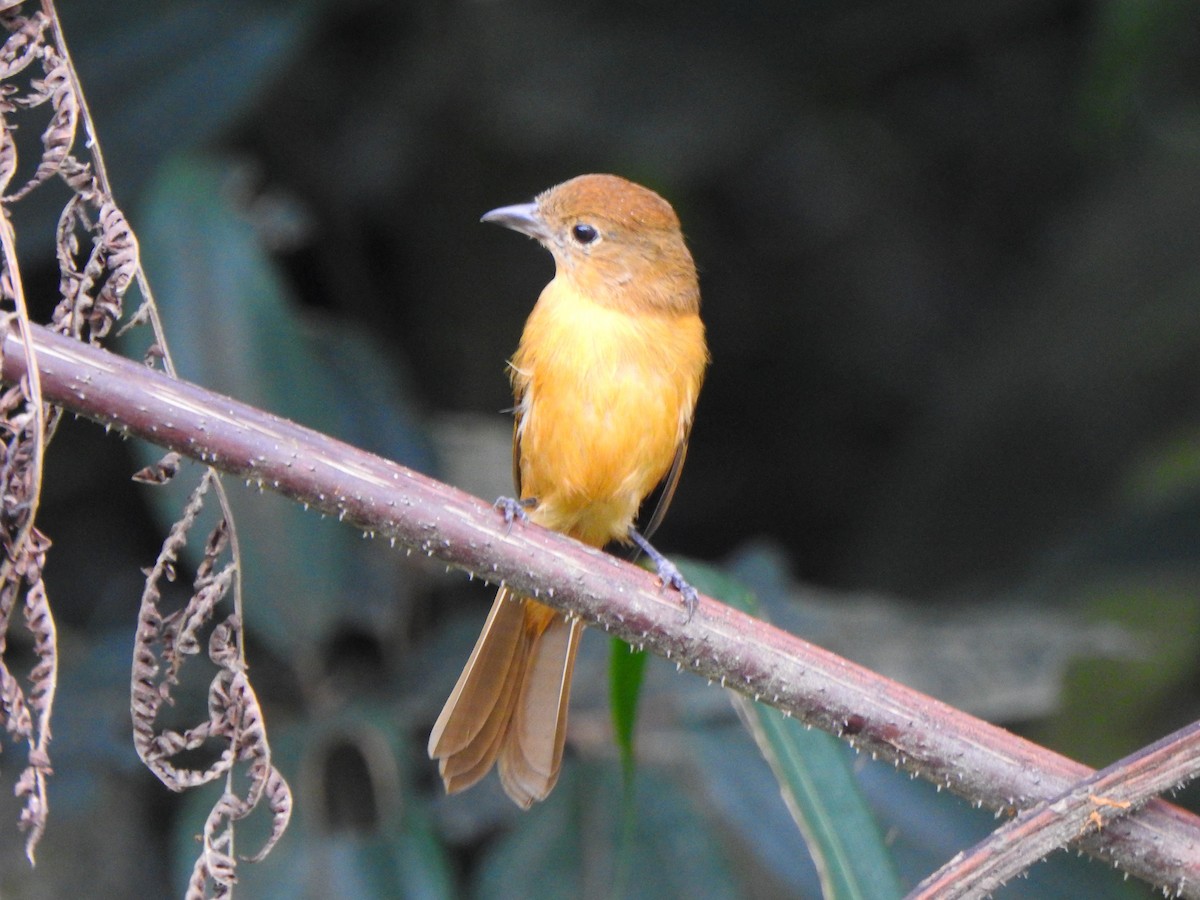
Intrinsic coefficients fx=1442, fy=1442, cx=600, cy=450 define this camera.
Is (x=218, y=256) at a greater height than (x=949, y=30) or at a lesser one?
lesser

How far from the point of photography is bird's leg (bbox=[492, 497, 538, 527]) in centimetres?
178

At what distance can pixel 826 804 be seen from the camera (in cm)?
205

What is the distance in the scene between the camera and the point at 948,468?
4477 millimetres

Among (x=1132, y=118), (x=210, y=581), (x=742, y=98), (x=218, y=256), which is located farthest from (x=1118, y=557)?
(x=210, y=581)

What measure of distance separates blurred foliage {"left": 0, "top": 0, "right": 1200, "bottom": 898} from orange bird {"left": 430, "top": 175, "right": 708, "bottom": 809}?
573mm

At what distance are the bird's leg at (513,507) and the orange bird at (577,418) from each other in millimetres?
10

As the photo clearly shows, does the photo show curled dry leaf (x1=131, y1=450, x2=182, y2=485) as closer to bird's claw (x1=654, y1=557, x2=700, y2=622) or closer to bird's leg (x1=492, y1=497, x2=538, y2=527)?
bird's leg (x1=492, y1=497, x2=538, y2=527)

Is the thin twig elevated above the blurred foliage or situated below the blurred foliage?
below

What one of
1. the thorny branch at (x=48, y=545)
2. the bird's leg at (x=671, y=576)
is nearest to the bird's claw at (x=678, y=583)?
the bird's leg at (x=671, y=576)

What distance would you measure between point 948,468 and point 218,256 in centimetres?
229

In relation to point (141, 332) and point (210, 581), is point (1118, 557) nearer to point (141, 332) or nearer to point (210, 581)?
point (141, 332)

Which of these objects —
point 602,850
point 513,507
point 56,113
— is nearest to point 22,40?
point 56,113

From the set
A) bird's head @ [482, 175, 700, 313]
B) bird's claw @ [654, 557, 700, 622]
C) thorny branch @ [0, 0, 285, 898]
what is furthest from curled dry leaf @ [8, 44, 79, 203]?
bird's head @ [482, 175, 700, 313]

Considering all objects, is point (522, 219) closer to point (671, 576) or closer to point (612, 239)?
point (612, 239)
